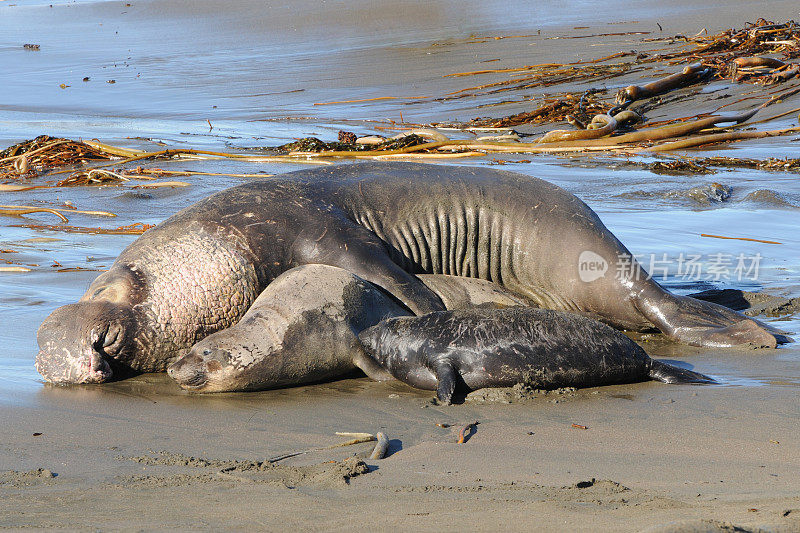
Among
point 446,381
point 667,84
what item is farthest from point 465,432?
point 667,84

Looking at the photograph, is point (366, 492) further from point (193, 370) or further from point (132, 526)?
point (193, 370)

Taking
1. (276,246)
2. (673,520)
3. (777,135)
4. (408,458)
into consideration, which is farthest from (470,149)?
(673,520)

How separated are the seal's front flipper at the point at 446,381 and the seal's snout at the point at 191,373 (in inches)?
44.3

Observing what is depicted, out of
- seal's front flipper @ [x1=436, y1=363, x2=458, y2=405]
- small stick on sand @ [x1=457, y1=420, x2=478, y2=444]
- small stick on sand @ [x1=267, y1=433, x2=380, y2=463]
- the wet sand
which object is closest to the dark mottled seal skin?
seal's front flipper @ [x1=436, y1=363, x2=458, y2=405]

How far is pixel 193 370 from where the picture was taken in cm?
464

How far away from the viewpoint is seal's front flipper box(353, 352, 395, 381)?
4797 mm

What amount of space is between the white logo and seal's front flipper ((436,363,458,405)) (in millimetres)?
1516

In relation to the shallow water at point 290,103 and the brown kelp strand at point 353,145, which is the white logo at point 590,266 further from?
the brown kelp strand at point 353,145

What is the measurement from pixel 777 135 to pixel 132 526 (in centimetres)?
1018

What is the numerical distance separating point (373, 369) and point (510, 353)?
0.71 metres

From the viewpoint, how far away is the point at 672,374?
458 cm

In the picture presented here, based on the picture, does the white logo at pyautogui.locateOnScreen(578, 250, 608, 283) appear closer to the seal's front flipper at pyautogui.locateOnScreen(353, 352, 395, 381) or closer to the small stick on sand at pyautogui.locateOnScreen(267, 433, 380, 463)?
the seal's front flipper at pyautogui.locateOnScreen(353, 352, 395, 381)

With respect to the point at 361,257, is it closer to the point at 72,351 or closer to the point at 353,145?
the point at 72,351

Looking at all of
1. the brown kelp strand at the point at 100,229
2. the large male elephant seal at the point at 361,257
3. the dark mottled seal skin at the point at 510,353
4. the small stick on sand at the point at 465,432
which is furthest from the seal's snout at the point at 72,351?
the brown kelp strand at the point at 100,229
